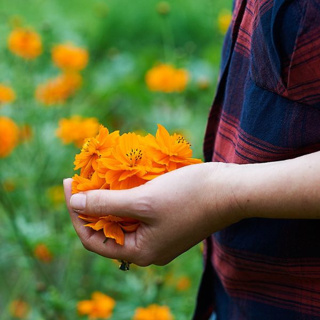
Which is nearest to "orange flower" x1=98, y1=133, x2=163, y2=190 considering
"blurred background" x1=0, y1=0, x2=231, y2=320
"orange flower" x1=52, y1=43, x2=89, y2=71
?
"blurred background" x1=0, y1=0, x2=231, y2=320

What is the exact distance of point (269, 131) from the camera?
23.8 inches

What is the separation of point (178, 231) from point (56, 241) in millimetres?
805

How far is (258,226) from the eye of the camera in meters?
0.66

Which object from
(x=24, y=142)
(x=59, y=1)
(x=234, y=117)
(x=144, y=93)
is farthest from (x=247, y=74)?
(x=59, y=1)

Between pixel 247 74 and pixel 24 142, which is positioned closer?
pixel 247 74

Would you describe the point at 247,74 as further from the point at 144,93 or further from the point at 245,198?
the point at 144,93

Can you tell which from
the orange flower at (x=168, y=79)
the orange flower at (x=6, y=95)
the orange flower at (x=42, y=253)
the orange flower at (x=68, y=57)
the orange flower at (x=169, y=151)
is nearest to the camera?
the orange flower at (x=169, y=151)

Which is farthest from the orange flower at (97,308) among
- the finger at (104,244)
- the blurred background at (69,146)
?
the finger at (104,244)

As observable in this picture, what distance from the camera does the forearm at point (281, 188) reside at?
1.67 ft

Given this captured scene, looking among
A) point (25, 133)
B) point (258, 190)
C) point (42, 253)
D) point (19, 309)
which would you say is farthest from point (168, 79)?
point (258, 190)

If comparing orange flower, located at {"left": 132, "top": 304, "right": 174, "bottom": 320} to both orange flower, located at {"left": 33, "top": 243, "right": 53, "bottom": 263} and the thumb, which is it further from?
the thumb

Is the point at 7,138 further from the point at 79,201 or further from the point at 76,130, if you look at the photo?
the point at 79,201

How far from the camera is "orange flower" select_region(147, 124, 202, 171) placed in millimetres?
618

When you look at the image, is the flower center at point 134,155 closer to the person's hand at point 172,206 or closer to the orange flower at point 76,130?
the person's hand at point 172,206
